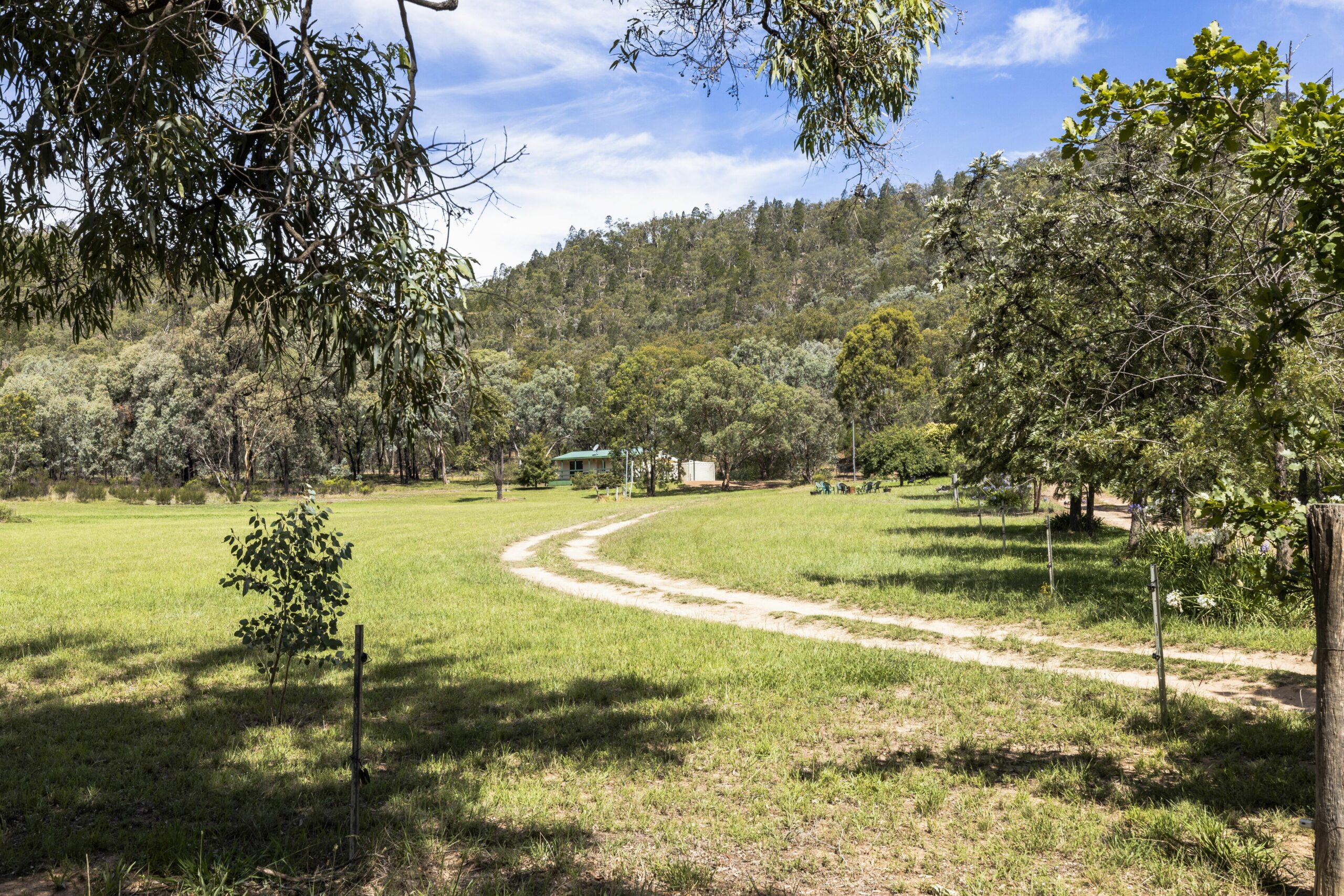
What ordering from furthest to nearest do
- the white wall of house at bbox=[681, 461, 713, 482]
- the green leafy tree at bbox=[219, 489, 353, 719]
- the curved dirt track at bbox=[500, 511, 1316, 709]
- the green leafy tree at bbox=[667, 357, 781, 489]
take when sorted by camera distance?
the white wall of house at bbox=[681, 461, 713, 482]
the green leafy tree at bbox=[667, 357, 781, 489]
the curved dirt track at bbox=[500, 511, 1316, 709]
the green leafy tree at bbox=[219, 489, 353, 719]

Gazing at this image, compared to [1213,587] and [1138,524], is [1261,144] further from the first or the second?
[1138,524]

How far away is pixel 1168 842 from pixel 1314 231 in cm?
302

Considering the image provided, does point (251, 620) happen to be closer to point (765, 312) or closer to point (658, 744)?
point (658, 744)

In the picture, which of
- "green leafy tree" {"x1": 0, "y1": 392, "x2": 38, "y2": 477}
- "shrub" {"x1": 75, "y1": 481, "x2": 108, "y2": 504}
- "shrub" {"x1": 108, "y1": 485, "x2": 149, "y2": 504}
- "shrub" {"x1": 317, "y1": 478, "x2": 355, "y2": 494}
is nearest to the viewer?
"shrub" {"x1": 108, "y1": 485, "x2": 149, "y2": 504}

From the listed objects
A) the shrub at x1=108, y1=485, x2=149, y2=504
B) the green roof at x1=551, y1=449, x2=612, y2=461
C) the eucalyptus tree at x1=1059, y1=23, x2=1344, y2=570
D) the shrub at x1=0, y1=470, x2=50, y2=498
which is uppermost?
the eucalyptus tree at x1=1059, y1=23, x2=1344, y2=570

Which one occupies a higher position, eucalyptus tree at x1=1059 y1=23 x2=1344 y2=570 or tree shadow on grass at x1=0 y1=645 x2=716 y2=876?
eucalyptus tree at x1=1059 y1=23 x2=1344 y2=570

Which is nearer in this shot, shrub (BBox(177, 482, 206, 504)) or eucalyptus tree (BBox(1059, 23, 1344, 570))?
eucalyptus tree (BBox(1059, 23, 1344, 570))

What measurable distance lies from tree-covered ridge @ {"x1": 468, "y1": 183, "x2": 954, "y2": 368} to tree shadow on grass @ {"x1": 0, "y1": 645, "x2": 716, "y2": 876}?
76080mm

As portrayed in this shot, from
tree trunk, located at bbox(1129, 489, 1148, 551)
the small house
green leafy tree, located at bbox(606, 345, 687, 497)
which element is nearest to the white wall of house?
green leafy tree, located at bbox(606, 345, 687, 497)

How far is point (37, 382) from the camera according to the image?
5475 cm

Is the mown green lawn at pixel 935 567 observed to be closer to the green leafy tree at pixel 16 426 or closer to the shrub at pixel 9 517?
the shrub at pixel 9 517

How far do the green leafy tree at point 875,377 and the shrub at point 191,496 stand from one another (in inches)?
1803

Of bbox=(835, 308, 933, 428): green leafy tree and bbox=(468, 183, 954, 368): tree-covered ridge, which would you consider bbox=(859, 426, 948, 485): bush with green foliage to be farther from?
bbox=(468, 183, 954, 368): tree-covered ridge

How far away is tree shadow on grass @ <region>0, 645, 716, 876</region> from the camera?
4406mm
